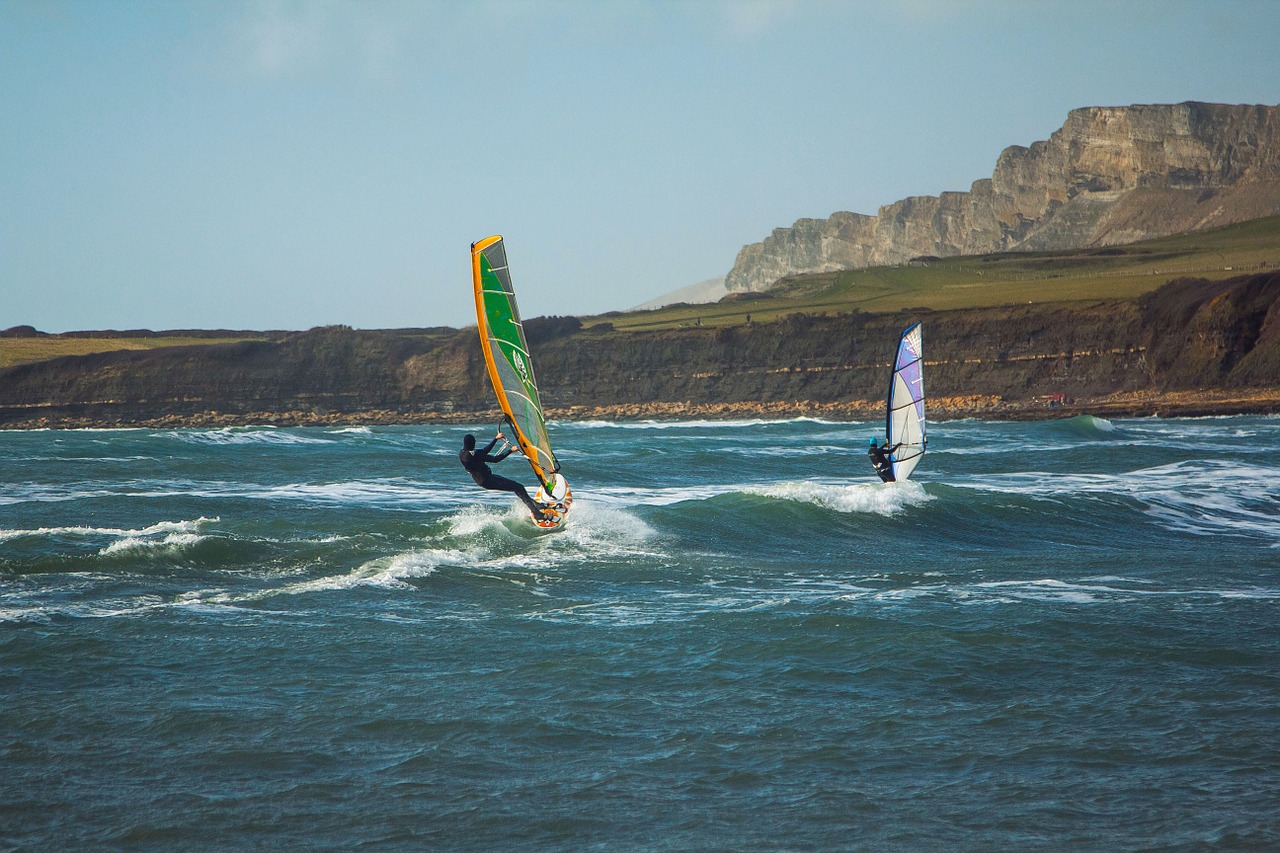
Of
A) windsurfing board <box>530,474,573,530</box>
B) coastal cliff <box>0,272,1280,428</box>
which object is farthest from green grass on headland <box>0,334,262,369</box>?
windsurfing board <box>530,474,573,530</box>

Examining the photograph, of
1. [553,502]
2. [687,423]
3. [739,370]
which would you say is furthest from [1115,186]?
[553,502]

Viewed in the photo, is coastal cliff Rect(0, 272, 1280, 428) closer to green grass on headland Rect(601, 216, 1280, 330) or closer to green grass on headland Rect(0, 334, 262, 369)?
green grass on headland Rect(0, 334, 262, 369)

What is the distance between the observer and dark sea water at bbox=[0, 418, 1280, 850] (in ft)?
18.3

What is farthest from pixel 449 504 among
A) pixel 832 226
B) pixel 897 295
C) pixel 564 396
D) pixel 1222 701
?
pixel 832 226

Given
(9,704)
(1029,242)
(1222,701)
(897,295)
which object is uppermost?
(1029,242)

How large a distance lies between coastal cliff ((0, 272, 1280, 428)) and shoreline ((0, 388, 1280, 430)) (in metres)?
0.14

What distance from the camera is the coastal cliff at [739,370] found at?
171 feet

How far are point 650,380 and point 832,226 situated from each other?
128 m

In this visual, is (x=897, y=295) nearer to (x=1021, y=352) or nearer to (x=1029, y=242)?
(x=1021, y=352)

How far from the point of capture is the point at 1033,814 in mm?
5535

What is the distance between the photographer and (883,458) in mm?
19547

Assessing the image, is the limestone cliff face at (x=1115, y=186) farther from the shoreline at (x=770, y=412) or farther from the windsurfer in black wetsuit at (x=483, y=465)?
the windsurfer in black wetsuit at (x=483, y=465)

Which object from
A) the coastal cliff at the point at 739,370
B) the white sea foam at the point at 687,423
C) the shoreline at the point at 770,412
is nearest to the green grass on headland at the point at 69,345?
the coastal cliff at the point at 739,370

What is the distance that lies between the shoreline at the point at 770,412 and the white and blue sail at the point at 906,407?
26.5 metres
